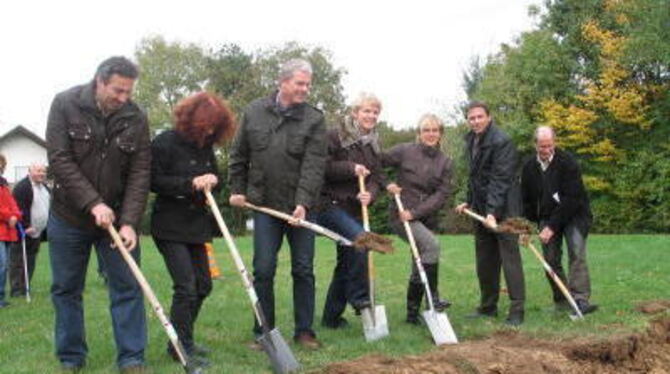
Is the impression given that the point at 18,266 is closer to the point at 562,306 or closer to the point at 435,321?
the point at 435,321

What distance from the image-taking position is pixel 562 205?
8531 millimetres

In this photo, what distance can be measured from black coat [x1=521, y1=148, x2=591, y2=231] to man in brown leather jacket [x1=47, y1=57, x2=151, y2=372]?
14.5 feet

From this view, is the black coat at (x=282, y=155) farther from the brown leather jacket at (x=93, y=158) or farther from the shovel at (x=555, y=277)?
the shovel at (x=555, y=277)

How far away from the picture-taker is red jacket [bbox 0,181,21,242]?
1091 centimetres

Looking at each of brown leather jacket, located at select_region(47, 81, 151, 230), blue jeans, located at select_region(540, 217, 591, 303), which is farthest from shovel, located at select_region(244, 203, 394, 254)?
blue jeans, located at select_region(540, 217, 591, 303)

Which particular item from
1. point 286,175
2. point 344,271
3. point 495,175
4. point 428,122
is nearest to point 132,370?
point 286,175

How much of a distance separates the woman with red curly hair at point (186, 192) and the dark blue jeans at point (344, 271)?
4.74 ft

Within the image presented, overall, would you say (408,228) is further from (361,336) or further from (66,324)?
(66,324)

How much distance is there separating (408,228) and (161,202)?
2433mm

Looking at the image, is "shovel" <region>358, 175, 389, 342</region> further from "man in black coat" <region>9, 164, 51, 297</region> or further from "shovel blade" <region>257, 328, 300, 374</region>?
"man in black coat" <region>9, 164, 51, 297</region>

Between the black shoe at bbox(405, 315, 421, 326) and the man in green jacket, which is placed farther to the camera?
the black shoe at bbox(405, 315, 421, 326)

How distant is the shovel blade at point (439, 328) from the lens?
6988 millimetres

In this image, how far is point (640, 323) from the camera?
7.66 meters

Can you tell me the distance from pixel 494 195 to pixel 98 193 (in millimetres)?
3862
